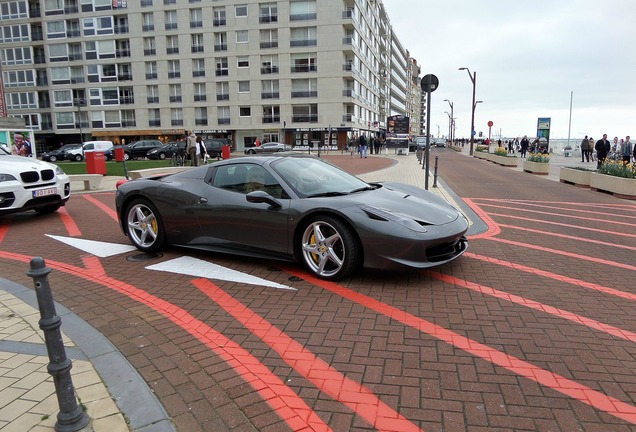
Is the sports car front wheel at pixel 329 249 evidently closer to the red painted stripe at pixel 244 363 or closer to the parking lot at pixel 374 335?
the parking lot at pixel 374 335

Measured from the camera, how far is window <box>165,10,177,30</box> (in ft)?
187

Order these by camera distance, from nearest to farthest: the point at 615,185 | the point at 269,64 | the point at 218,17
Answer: the point at 615,185 < the point at 269,64 < the point at 218,17

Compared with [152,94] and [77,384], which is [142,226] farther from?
[152,94]

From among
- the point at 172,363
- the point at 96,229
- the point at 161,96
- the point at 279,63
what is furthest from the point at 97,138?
the point at 172,363

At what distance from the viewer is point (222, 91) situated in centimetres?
5719

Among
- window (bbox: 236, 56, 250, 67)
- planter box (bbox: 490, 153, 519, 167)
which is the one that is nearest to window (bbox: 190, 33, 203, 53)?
window (bbox: 236, 56, 250, 67)

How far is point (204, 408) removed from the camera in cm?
272

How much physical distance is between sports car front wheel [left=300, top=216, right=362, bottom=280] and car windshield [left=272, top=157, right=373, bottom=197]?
0.46 m

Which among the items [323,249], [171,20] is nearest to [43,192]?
[323,249]

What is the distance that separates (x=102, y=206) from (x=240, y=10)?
51.3 meters

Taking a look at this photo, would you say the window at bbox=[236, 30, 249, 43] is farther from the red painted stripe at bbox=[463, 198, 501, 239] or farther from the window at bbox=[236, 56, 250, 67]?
the red painted stripe at bbox=[463, 198, 501, 239]

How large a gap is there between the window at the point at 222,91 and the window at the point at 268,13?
28.8 ft

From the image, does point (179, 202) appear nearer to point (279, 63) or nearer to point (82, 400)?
point (82, 400)

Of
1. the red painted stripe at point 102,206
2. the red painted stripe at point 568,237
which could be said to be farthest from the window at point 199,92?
the red painted stripe at point 568,237
